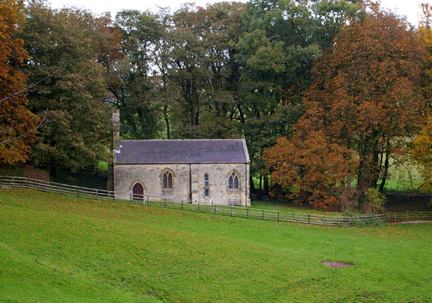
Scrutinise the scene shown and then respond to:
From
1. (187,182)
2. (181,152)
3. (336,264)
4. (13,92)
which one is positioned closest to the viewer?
(336,264)

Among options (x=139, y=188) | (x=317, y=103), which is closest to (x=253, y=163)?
(x=317, y=103)

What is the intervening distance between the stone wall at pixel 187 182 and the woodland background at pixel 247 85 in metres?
2.88

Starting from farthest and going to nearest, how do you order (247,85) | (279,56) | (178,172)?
(247,85), (279,56), (178,172)

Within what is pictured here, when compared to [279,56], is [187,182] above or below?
A: below

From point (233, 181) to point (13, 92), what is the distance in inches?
829

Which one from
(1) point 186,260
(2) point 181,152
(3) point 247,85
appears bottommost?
(1) point 186,260

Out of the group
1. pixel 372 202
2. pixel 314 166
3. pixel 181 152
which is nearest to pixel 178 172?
pixel 181 152

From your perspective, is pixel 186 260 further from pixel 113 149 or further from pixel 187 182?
pixel 113 149

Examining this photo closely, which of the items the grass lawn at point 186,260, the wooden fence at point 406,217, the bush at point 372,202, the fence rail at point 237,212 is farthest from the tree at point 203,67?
the grass lawn at point 186,260

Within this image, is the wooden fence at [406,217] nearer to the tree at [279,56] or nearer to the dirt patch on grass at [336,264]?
the tree at [279,56]

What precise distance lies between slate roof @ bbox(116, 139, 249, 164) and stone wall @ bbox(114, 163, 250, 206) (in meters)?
0.49

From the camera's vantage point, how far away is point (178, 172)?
40969mm

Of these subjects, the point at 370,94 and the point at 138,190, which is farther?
the point at 138,190

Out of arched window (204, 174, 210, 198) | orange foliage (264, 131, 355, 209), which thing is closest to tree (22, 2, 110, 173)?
arched window (204, 174, 210, 198)
